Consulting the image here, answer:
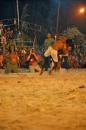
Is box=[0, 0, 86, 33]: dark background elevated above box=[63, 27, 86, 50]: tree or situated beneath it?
elevated above

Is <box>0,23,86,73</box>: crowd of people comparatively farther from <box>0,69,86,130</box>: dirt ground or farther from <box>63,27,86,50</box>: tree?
<box>0,69,86,130</box>: dirt ground

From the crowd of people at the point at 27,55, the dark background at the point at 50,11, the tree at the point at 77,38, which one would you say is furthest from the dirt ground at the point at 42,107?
the dark background at the point at 50,11

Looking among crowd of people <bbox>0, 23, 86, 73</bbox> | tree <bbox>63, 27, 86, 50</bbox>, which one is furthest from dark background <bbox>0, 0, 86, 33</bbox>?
crowd of people <bbox>0, 23, 86, 73</bbox>

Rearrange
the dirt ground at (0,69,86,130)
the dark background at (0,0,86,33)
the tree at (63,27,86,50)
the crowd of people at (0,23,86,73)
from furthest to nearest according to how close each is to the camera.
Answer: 1. the dark background at (0,0,86,33)
2. the tree at (63,27,86,50)
3. the crowd of people at (0,23,86,73)
4. the dirt ground at (0,69,86,130)

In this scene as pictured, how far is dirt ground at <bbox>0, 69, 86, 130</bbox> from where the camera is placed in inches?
209

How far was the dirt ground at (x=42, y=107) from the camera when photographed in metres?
5.31

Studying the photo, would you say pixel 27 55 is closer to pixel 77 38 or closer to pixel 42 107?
pixel 77 38

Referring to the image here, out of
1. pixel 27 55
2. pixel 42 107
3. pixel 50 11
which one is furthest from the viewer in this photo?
pixel 50 11

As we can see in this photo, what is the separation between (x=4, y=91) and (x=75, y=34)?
12547 mm

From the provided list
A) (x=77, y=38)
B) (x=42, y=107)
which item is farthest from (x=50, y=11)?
(x=42, y=107)

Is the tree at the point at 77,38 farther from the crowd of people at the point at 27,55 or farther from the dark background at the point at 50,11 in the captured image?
the dark background at the point at 50,11

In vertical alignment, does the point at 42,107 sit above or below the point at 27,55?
below

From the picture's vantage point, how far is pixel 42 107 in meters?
6.59

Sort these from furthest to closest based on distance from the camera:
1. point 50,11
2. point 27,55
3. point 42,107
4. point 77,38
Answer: point 50,11, point 77,38, point 27,55, point 42,107
